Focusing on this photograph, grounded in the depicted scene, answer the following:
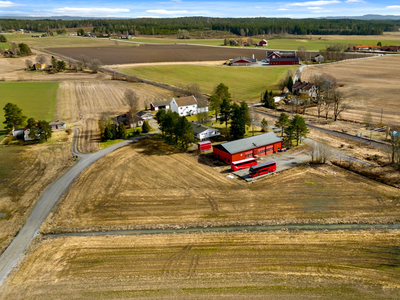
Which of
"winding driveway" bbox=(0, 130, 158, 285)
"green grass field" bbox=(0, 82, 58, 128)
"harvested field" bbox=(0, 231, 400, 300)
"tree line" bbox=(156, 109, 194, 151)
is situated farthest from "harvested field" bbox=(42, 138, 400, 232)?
"green grass field" bbox=(0, 82, 58, 128)

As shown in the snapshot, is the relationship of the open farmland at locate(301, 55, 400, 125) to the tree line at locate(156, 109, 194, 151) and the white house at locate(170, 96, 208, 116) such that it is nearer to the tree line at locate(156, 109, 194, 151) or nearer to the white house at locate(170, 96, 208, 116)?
the white house at locate(170, 96, 208, 116)

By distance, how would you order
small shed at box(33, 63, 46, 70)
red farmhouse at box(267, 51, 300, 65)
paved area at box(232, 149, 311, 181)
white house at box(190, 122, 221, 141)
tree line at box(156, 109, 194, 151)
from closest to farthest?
paved area at box(232, 149, 311, 181) < tree line at box(156, 109, 194, 151) < white house at box(190, 122, 221, 141) < small shed at box(33, 63, 46, 70) < red farmhouse at box(267, 51, 300, 65)

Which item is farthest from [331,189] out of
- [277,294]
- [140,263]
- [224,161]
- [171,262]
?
[140,263]

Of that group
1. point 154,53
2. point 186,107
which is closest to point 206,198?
point 186,107

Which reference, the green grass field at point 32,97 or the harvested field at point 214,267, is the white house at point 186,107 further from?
the harvested field at point 214,267

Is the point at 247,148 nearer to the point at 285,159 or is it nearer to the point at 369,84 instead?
the point at 285,159

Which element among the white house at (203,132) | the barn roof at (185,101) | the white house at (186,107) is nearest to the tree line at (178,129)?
the white house at (203,132)

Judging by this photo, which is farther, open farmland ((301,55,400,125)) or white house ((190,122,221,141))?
open farmland ((301,55,400,125))
